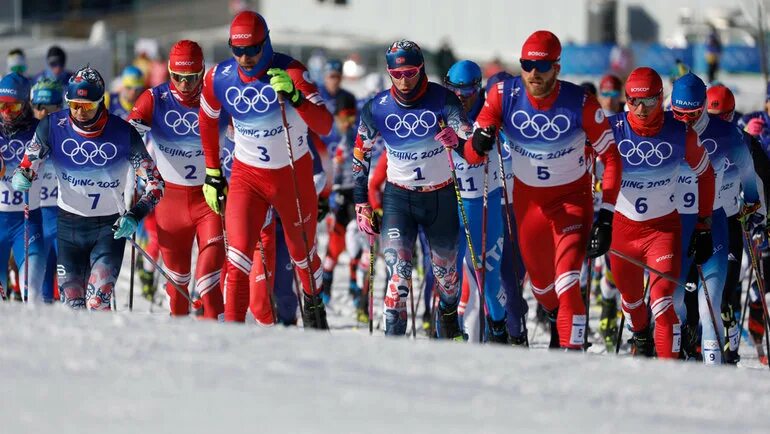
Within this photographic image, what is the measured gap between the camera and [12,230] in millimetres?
10609

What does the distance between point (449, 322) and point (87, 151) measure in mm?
2705

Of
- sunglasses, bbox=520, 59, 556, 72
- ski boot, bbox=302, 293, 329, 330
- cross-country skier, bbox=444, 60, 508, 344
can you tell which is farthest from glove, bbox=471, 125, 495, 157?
ski boot, bbox=302, 293, 329, 330

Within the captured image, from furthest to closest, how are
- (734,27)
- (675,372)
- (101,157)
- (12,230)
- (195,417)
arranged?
(734,27), (12,230), (101,157), (675,372), (195,417)

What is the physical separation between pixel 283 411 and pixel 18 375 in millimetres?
1198

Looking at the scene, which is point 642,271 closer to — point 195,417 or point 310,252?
point 310,252

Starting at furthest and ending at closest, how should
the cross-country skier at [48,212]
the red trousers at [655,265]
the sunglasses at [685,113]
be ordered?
the cross-country skier at [48,212] → the sunglasses at [685,113] → the red trousers at [655,265]

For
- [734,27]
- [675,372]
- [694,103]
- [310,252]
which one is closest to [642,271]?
[694,103]

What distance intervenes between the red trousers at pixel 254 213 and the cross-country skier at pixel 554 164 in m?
1.38

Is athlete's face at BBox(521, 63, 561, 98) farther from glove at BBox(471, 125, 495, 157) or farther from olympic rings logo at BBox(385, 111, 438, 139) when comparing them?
olympic rings logo at BBox(385, 111, 438, 139)

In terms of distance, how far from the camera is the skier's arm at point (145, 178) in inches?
356

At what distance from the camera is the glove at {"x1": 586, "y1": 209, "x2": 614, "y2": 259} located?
28.0ft

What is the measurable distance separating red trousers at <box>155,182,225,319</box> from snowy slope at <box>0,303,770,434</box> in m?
2.65

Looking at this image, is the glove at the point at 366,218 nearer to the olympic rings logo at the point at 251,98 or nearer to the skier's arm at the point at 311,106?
the skier's arm at the point at 311,106

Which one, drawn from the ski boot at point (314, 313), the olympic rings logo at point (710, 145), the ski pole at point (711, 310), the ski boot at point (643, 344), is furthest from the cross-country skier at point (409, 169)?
the olympic rings logo at point (710, 145)
